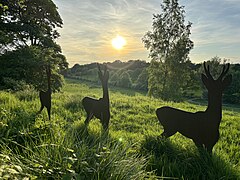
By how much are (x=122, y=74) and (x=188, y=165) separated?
5812 centimetres

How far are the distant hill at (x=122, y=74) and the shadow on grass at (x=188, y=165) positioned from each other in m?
45.2

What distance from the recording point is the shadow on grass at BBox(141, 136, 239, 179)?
3.42 meters

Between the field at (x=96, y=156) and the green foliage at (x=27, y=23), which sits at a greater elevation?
the green foliage at (x=27, y=23)

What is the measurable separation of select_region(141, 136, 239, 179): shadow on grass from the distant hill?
45.2 m

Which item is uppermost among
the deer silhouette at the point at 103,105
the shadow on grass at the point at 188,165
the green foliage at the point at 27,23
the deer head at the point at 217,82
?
the green foliage at the point at 27,23

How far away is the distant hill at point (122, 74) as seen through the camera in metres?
55.5

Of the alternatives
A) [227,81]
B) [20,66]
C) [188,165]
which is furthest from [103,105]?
[20,66]

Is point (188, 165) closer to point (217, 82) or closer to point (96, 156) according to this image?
point (217, 82)

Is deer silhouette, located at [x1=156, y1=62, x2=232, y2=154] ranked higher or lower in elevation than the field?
higher

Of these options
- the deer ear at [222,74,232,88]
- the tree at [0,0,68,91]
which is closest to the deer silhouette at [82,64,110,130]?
the deer ear at [222,74,232,88]

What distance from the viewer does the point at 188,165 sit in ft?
12.2

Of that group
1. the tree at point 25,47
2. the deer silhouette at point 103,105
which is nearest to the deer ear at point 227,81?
the deer silhouette at point 103,105

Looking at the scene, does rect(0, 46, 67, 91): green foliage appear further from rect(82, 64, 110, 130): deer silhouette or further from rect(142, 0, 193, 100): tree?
rect(142, 0, 193, 100): tree

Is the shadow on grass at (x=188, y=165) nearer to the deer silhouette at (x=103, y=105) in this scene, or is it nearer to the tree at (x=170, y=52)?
the deer silhouette at (x=103, y=105)
